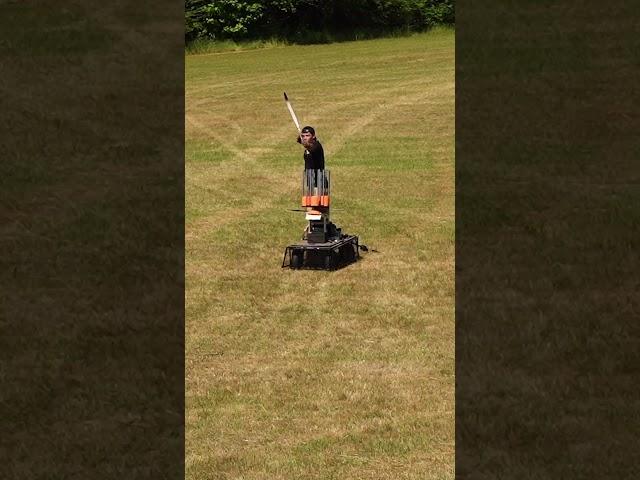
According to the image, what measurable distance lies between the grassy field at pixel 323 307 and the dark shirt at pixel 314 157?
161 cm

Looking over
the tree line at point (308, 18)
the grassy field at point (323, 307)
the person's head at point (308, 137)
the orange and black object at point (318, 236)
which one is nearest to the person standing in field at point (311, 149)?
the person's head at point (308, 137)

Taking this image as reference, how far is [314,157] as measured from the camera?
19828mm

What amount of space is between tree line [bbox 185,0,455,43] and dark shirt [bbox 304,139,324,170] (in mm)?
36555

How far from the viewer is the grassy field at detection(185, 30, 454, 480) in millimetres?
12646

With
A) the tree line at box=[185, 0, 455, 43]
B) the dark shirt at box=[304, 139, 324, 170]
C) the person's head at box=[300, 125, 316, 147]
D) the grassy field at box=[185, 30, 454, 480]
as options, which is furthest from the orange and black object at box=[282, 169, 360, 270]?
the tree line at box=[185, 0, 455, 43]

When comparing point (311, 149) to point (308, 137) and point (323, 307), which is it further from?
point (323, 307)

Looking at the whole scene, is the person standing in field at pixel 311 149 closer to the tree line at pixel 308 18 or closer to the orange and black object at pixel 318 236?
the orange and black object at pixel 318 236

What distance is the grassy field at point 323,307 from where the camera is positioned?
12.6m

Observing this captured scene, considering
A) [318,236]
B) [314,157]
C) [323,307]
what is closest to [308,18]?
[314,157]

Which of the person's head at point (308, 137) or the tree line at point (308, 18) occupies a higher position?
the tree line at point (308, 18)
